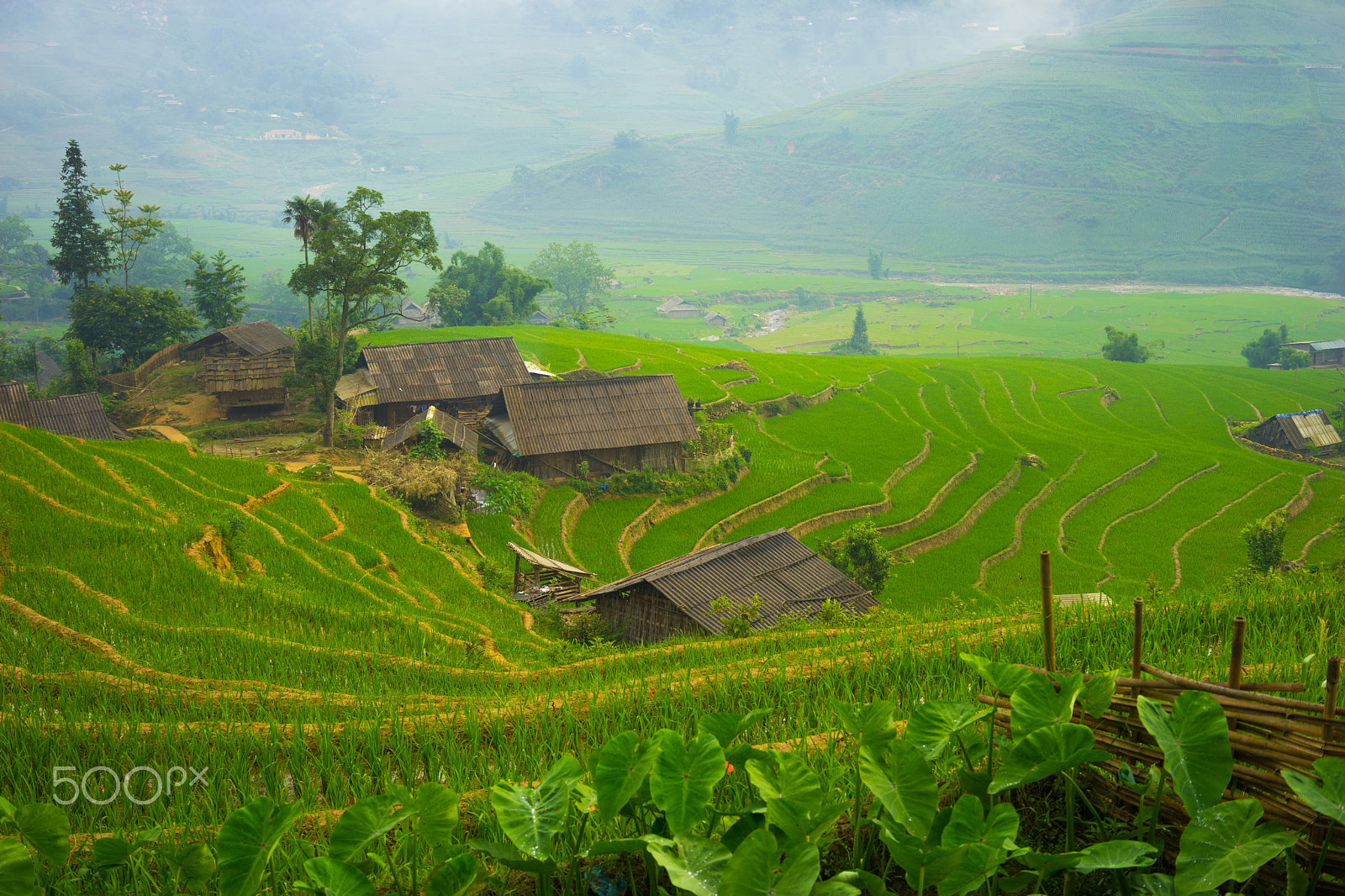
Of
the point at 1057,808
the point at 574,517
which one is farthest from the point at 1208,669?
the point at 574,517

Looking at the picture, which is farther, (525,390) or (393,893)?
(525,390)

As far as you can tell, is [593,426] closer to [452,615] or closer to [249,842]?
[452,615]

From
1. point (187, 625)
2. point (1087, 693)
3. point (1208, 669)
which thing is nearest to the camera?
point (1087, 693)

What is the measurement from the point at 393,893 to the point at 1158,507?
118 feet

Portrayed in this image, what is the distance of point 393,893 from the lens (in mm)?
1843

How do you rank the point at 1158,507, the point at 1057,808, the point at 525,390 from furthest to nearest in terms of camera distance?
the point at 1158,507
the point at 525,390
the point at 1057,808

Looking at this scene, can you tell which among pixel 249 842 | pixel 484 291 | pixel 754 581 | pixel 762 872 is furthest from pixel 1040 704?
pixel 484 291

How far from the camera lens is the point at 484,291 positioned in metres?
58.6

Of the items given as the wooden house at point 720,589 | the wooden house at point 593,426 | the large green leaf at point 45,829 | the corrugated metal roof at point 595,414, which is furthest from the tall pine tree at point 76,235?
the large green leaf at point 45,829

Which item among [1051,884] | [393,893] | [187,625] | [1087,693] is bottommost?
[187,625]

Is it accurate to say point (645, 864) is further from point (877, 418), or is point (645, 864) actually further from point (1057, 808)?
point (877, 418)

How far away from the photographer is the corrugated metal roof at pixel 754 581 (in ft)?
47.5

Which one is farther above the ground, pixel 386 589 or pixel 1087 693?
pixel 1087 693

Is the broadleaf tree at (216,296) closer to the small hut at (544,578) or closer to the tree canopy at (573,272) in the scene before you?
the small hut at (544,578)
